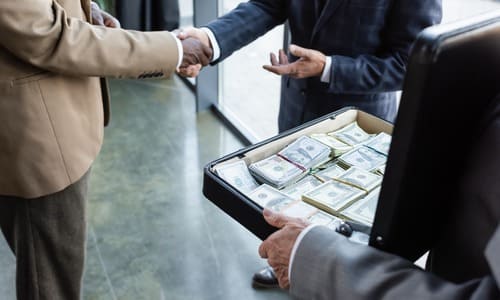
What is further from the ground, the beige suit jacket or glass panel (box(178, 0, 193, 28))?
the beige suit jacket

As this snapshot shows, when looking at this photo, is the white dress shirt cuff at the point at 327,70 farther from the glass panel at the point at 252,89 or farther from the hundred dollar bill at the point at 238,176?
the glass panel at the point at 252,89

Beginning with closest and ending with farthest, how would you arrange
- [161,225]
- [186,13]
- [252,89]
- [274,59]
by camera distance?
[274,59] → [161,225] → [252,89] → [186,13]

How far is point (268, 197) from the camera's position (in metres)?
1.08

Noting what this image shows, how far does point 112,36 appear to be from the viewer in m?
1.33

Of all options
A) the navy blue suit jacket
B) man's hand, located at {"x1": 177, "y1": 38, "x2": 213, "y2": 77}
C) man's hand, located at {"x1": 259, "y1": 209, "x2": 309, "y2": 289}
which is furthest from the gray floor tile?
man's hand, located at {"x1": 259, "y1": 209, "x2": 309, "y2": 289}

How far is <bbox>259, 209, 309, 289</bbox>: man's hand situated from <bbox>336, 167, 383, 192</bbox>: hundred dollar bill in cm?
23

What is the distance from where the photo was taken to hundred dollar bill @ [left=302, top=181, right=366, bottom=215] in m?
1.05

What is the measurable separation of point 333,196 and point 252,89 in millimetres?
2774

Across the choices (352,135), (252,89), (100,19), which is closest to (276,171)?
(352,135)

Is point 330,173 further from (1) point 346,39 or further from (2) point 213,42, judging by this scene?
(2) point 213,42

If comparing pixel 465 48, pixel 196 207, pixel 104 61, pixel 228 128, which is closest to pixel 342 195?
pixel 465 48

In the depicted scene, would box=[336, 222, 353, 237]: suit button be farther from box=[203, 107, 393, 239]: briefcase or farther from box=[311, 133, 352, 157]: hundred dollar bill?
box=[311, 133, 352, 157]: hundred dollar bill

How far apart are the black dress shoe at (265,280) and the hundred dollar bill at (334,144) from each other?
103cm

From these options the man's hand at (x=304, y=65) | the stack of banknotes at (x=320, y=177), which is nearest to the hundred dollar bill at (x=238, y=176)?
the stack of banknotes at (x=320, y=177)
